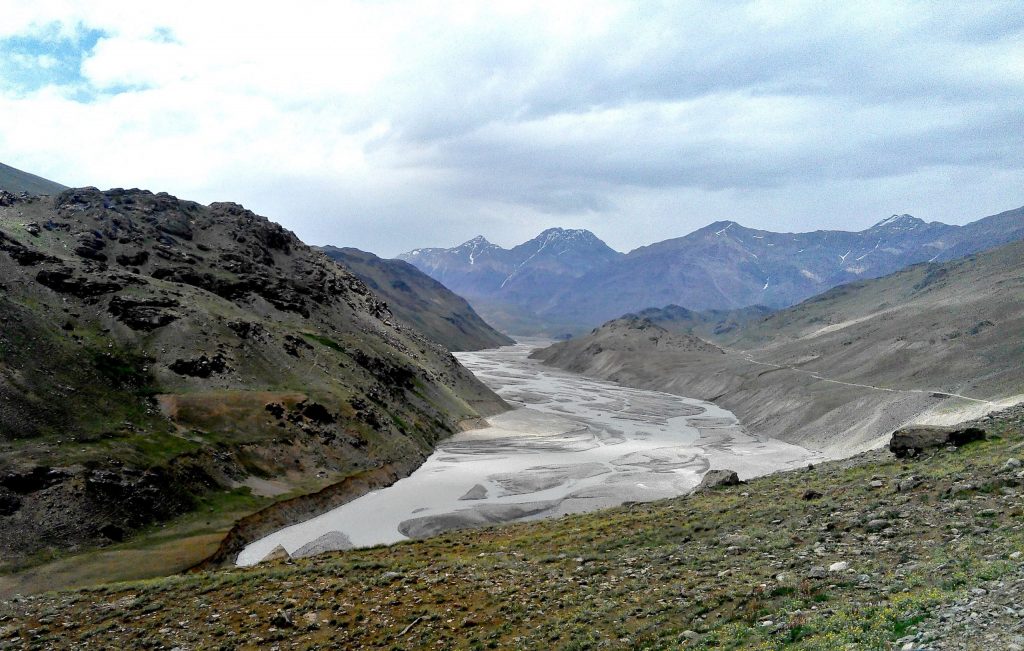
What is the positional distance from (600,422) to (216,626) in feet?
396

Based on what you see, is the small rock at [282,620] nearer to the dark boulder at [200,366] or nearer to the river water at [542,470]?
the river water at [542,470]

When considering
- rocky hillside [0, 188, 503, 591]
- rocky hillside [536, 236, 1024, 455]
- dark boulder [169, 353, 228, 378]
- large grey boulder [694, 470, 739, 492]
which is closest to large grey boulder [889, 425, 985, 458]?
large grey boulder [694, 470, 739, 492]

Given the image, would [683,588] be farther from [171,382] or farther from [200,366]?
[200,366]

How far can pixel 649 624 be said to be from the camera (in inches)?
816

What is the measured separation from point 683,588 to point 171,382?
8015cm

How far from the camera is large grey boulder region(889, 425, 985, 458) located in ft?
129

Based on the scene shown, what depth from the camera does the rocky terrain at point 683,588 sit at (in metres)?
16.9

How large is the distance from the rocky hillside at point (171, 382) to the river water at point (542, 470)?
6885 mm

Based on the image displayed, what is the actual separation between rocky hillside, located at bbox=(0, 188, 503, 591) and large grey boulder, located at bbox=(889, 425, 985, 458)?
55.1m

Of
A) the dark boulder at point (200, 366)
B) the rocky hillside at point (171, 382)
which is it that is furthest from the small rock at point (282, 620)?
the dark boulder at point (200, 366)

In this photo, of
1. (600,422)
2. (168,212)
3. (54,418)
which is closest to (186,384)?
(54,418)

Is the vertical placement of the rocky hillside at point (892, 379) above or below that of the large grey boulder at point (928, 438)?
below

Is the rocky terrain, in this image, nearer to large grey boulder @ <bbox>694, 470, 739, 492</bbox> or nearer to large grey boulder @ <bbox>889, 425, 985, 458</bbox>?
large grey boulder @ <bbox>889, 425, 985, 458</bbox>

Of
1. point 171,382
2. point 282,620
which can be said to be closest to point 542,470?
point 171,382
